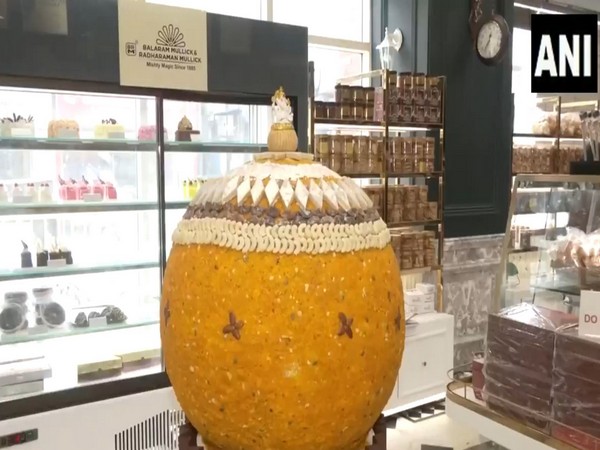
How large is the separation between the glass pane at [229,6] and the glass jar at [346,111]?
846mm

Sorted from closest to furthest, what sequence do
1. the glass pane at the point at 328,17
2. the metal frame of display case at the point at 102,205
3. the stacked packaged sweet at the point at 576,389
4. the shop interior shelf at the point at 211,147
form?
1. the stacked packaged sweet at the point at 576,389
2. the metal frame of display case at the point at 102,205
3. the shop interior shelf at the point at 211,147
4. the glass pane at the point at 328,17

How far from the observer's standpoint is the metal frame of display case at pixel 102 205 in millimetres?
2652

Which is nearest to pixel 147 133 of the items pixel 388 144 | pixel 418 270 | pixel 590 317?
pixel 388 144

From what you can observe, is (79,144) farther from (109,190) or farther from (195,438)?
(195,438)

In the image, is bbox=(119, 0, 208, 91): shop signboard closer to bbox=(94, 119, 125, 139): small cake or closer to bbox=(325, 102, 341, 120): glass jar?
bbox=(94, 119, 125, 139): small cake

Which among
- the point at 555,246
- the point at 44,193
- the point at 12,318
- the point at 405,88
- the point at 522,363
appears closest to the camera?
the point at 522,363

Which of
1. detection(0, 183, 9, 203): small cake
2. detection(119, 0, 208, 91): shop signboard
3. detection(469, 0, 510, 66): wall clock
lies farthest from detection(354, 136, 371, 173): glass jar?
detection(0, 183, 9, 203): small cake

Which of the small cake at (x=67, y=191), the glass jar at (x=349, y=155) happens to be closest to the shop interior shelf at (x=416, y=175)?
the glass jar at (x=349, y=155)

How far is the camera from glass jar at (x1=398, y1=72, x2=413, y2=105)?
4.14m

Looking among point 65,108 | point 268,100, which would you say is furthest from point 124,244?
point 268,100

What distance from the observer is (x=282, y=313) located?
0.86 m

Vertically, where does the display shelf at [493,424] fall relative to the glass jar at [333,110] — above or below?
below

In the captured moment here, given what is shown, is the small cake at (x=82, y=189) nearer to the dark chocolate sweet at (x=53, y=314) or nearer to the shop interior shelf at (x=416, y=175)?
the dark chocolate sweet at (x=53, y=314)

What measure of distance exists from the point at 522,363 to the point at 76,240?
95.3 inches
